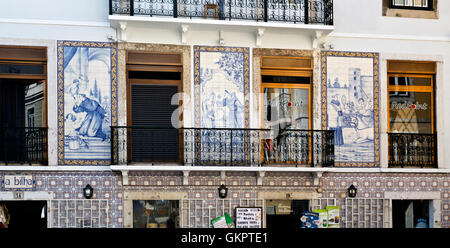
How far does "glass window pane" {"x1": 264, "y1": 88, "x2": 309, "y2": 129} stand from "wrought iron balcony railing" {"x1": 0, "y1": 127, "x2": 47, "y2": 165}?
14.1 feet

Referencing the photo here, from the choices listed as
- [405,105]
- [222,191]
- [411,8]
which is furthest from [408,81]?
[222,191]

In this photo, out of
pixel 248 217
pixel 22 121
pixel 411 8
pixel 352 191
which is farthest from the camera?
pixel 411 8

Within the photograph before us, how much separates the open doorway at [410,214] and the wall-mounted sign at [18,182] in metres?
7.17

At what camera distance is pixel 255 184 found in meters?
10.7

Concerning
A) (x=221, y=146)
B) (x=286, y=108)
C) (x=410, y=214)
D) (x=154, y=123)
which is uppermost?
(x=286, y=108)

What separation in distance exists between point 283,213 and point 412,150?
3.03m

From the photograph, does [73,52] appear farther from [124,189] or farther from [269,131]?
[269,131]

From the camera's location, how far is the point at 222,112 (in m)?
10.8

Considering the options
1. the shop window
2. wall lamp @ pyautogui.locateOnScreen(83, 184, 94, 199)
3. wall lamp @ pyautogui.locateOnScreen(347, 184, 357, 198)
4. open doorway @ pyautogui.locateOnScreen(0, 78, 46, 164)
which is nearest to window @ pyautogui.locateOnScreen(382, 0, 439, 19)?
wall lamp @ pyautogui.locateOnScreen(347, 184, 357, 198)

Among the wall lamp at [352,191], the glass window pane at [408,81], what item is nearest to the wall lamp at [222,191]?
the wall lamp at [352,191]

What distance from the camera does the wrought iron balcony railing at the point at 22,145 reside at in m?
10.2

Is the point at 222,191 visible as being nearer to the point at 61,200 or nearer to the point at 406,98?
the point at 61,200

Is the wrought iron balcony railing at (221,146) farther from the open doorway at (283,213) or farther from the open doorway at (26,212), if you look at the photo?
the open doorway at (26,212)

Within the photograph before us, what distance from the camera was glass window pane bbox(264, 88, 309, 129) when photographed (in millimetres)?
10969
